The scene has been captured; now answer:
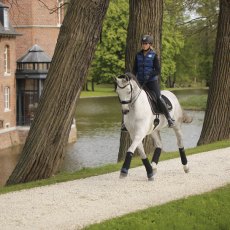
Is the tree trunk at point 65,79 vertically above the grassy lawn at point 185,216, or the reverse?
the tree trunk at point 65,79

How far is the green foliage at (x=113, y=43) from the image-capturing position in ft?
190

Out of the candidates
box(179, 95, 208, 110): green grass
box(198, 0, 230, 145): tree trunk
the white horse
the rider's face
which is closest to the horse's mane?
the white horse

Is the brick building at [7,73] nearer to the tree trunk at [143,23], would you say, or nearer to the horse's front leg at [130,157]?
the tree trunk at [143,23]

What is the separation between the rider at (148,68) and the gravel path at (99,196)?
49.6 inches

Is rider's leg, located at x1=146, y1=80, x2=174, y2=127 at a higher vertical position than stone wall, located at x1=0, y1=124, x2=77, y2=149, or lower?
higher

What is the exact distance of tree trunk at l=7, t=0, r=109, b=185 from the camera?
970cm

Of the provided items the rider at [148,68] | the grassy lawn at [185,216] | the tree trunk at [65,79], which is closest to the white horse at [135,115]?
the rider at [148,68]

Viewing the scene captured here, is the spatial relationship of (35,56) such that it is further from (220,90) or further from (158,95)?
(158,95)

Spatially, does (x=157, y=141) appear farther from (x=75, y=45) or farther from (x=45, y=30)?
(x=45, y=30)

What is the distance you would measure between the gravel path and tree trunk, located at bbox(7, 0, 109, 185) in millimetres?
1004

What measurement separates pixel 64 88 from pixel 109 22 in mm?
49779

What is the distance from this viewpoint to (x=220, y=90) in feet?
49.9

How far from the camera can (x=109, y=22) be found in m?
58.7

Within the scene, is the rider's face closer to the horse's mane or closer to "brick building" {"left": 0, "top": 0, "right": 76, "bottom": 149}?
the horse's mane
